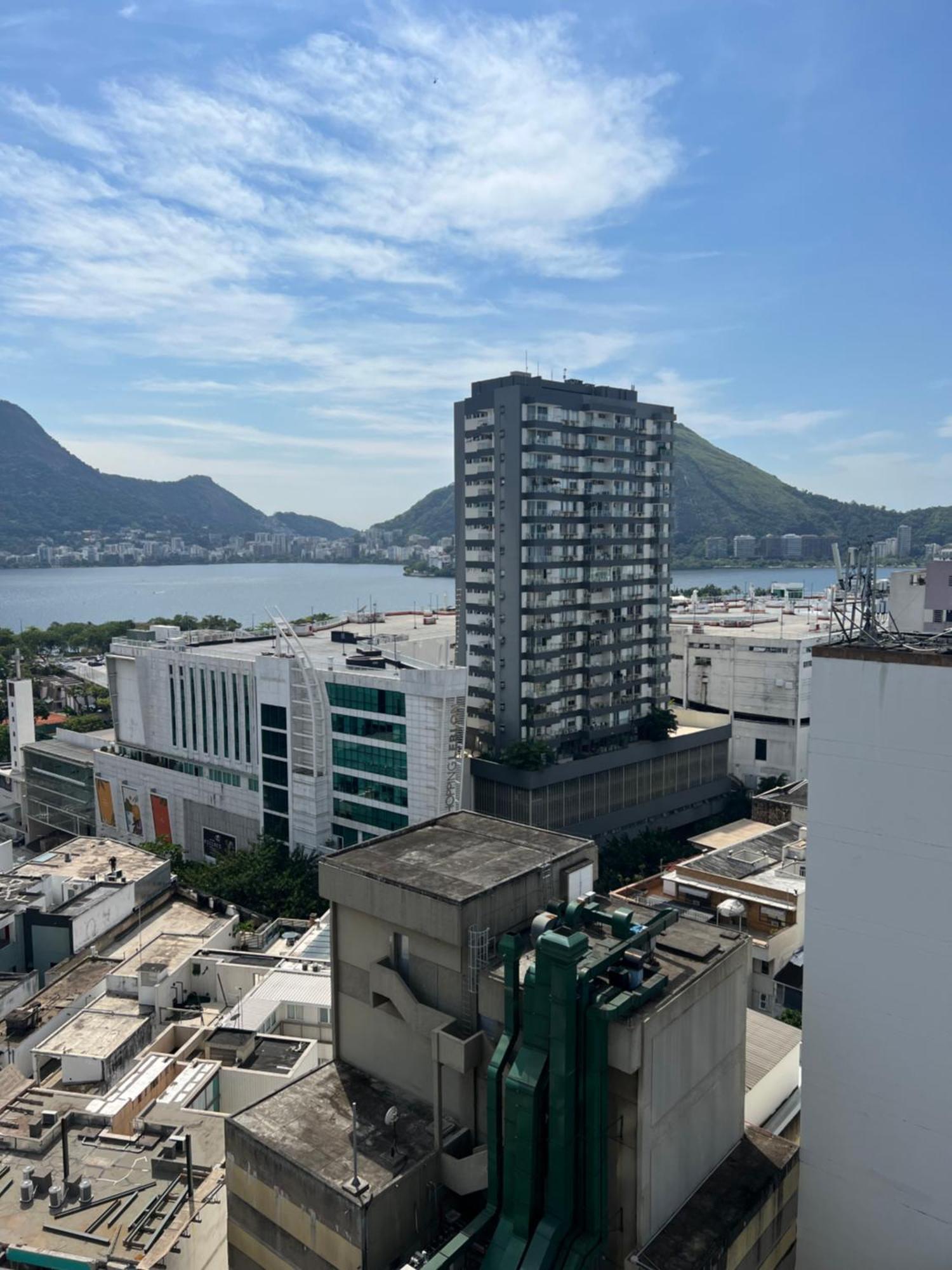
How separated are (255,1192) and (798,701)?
54.2m

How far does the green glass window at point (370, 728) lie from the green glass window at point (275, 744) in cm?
339

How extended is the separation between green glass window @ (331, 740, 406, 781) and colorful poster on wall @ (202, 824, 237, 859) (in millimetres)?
10680

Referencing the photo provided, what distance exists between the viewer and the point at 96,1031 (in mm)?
30031

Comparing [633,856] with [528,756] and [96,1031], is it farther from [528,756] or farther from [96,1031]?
[96,1031]

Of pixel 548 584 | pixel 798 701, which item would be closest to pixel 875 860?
pixel 548 584

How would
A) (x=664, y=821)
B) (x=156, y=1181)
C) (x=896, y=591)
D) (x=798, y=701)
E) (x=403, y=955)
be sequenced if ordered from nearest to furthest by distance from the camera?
(x=403, y=955)
(x=156, y=1181)
(x=664, y=821)
(x=798, y=701)
(x=896, y=591)

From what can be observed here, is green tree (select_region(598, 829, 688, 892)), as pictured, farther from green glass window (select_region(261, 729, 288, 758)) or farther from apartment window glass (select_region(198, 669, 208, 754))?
A: apartment window glass (select_region(198, 669, 208, 754))

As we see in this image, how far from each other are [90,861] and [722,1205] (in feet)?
125

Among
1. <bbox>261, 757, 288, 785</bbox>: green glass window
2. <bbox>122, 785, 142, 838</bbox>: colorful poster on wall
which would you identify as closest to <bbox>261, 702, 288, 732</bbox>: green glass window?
<bbox>261, 757, 288, 785</bbox>: green glass window

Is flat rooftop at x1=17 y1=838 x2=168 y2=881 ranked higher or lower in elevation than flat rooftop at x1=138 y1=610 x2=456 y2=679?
lower

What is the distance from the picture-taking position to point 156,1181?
67.5ft

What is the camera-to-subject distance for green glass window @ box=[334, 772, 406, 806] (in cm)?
4534

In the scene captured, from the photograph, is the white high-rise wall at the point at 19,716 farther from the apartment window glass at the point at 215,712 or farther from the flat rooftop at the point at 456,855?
the flat rooftop at the point at 456,855

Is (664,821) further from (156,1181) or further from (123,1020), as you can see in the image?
(156,1181)
